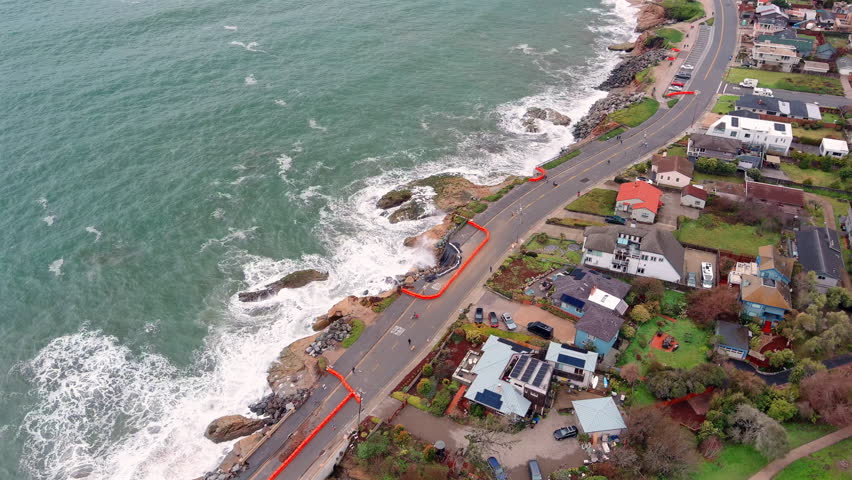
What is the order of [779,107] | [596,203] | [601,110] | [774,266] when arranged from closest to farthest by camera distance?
[774,266] < [596,203] < [779,107] < [601,110]

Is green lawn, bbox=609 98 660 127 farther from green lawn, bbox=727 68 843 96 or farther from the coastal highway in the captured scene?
green lawn, bbox=727 68 843 96

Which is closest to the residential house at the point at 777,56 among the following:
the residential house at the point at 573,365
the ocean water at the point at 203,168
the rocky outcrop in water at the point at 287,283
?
the ocean water at the point at 203,168

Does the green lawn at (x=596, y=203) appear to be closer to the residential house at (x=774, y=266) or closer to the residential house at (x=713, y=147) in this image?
the residential house at (x=713, y=147)

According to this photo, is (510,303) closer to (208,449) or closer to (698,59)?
(208,449)

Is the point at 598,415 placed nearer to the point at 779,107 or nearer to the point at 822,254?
the point at 822,254

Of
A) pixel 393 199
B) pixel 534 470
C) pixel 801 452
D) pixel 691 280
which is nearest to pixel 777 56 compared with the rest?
pixel 691 280

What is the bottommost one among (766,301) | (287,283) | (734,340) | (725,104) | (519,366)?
(287,283)
